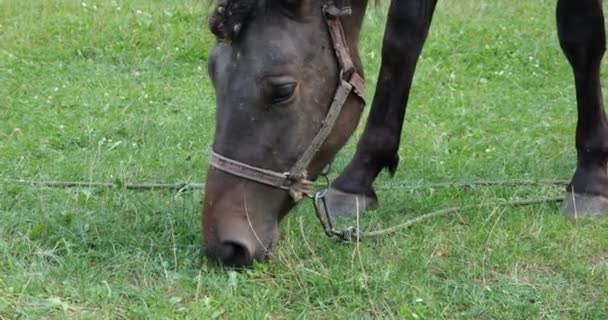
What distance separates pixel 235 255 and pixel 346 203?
3.80 feet

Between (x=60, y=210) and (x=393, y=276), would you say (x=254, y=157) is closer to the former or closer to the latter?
(x=393, y=276)

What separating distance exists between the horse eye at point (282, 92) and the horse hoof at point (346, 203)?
1.07 meters

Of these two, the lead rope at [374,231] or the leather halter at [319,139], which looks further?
the lead rope at [374,231]

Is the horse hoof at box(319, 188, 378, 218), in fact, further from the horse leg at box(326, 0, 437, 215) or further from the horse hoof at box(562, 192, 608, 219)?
the horse hoof at box(562, 192, 608, 219)

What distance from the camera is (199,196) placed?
4.23 metres

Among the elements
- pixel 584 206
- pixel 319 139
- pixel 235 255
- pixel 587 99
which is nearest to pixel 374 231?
pixel 319 139

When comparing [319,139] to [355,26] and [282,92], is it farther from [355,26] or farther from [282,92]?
[355,26]

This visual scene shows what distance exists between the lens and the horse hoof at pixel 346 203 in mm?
4289

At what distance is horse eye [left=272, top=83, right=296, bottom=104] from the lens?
328 cm

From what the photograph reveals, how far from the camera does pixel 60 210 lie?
3959 millimetres

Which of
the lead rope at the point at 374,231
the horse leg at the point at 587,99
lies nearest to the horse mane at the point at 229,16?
the lead rope at the point at 374,231

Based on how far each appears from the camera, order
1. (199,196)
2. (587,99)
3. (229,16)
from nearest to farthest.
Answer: (229,16)
(199,196)
(587,99)

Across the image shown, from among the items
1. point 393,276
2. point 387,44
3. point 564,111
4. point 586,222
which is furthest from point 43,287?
point 564,111

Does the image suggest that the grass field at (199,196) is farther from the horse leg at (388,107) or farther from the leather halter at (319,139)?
the leather halter at (319,139)
